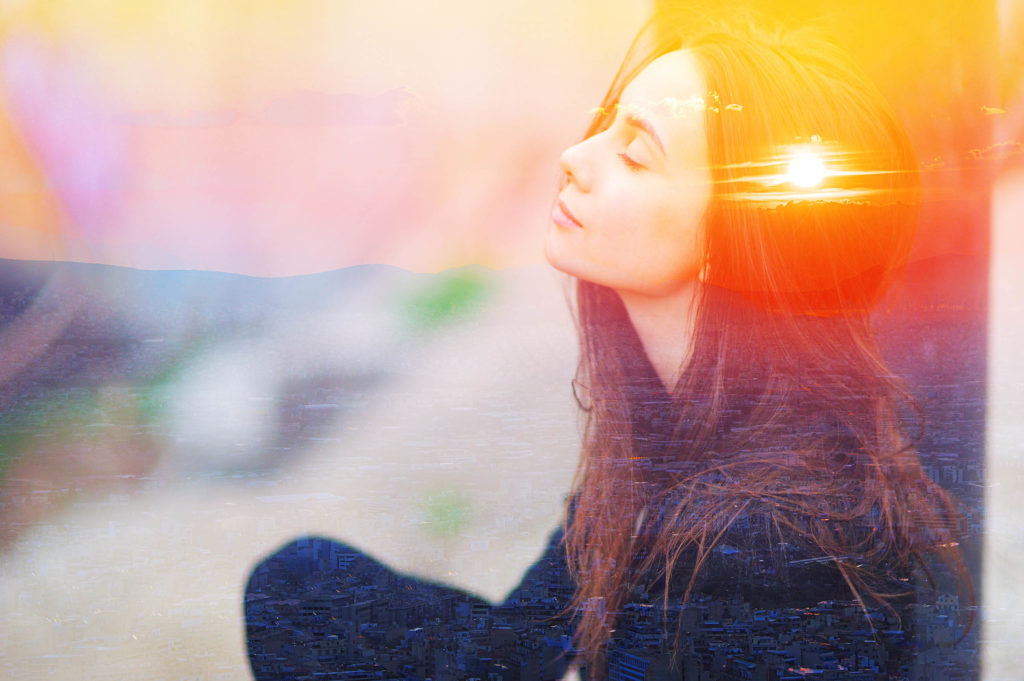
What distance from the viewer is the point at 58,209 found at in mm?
1526

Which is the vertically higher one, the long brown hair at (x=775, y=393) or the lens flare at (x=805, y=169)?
the lens flare at (x=805, y=169)

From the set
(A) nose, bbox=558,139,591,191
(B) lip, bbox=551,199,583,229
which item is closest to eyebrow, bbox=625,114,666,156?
(A) nose, bbox=558,139,591,191

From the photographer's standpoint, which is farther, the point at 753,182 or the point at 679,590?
the point at 679,590

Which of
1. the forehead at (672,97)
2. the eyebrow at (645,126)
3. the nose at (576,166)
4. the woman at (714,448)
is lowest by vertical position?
the woman at (714,448)

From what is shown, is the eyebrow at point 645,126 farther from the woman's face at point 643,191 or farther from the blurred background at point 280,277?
the blurred background at point 280,277

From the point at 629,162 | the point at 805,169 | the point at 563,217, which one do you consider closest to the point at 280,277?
the point at 563,217

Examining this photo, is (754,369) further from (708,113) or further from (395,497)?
(395,497)

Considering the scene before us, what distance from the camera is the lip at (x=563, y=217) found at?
4.99 feet

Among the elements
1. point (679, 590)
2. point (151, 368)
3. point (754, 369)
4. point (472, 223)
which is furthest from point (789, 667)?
point (151, 368)

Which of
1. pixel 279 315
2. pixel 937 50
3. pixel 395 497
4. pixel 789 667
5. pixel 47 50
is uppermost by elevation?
pixel 937 50

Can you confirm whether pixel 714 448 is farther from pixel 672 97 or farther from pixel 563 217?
pixel 672 97

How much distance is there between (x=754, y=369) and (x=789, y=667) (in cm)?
72

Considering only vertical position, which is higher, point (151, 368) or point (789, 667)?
point (151, 368)

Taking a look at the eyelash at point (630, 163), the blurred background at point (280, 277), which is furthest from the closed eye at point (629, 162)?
the blurred background at point (280, 277)
